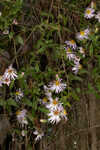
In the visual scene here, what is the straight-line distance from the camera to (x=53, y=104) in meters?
1.25

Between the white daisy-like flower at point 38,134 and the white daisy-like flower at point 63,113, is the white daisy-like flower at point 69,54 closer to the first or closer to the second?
the white daisy-like flower at point 63,113

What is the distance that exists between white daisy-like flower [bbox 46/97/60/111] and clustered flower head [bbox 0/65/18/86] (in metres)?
0.22

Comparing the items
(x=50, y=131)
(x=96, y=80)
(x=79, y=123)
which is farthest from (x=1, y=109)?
(x=96, y=80)

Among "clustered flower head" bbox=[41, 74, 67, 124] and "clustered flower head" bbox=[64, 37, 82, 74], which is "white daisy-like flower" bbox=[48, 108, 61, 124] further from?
"clustered flower head" bbox=[64, 37, 82, 74]

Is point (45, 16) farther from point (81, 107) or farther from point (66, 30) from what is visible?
point (81, 107)

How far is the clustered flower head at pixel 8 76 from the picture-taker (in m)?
1.21

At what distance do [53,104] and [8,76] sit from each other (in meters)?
0.27

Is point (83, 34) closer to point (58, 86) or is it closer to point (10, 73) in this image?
point (58, 86)

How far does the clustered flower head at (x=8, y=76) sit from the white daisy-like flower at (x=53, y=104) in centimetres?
22

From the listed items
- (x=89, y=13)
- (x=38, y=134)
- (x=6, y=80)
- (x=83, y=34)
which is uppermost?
(x=89, y=13)

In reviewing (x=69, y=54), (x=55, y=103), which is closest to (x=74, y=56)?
(x=69, y=54)

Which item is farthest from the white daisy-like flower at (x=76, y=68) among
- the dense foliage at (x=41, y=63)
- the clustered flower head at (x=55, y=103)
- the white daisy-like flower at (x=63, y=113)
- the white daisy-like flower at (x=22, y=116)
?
the white daisy-like flower at (x=22, y=116)

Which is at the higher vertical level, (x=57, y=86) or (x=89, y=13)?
(x=89, y=13)

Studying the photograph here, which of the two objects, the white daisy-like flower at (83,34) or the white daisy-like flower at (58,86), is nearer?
the white daisy-like flower at (58,86)
